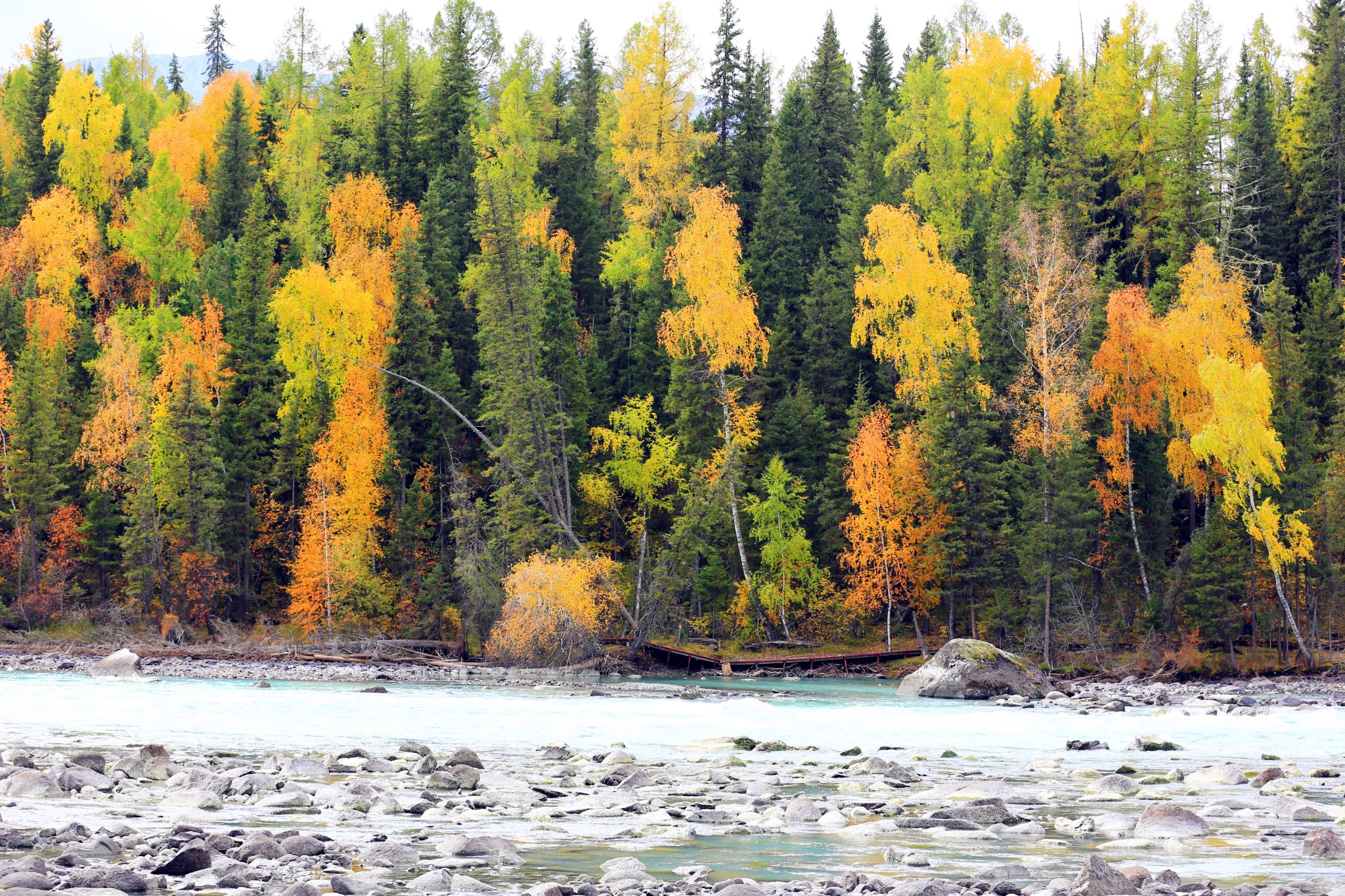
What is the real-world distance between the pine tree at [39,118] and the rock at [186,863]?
195ft

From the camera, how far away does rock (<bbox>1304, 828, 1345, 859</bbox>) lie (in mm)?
9609

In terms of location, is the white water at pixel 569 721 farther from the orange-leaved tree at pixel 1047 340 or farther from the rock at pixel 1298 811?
the orange-leaved tree at pixel 1047 340

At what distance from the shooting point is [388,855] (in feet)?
30.1

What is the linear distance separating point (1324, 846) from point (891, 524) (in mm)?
32667

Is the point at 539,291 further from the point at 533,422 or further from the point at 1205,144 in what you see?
the point at 1205,144

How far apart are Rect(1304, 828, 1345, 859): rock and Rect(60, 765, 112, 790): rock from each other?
1112 centimetres

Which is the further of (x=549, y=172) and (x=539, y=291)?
(x=549, y=172)

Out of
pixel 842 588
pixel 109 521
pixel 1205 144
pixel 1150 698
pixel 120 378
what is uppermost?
pixel 1205 144

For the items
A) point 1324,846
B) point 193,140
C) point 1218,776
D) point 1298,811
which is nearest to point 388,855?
point 1324,846

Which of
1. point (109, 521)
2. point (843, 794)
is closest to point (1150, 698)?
point (843, 794)

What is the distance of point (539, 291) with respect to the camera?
4275 cm

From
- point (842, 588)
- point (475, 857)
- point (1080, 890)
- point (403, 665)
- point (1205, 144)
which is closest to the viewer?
point (1080, 890)

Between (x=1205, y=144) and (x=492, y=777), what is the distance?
48.6m

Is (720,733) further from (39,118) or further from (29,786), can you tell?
(39,118)
